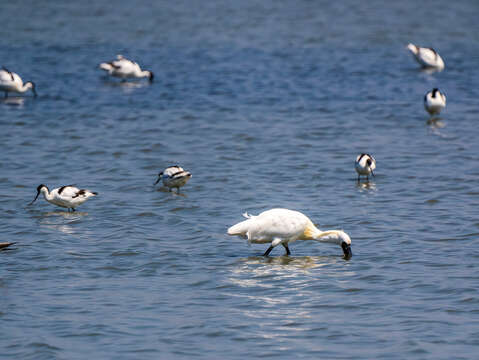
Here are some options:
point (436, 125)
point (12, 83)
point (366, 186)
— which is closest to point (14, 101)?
point (12, 83)

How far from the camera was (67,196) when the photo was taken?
1636 centimetres

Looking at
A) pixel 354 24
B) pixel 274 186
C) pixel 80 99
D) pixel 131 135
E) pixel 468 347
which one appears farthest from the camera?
pixel 354 24

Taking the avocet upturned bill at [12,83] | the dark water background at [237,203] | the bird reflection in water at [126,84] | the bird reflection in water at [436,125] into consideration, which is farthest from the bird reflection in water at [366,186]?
the bird reflection in water at [126,84]

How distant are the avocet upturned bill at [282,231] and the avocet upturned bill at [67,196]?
12.5 feet

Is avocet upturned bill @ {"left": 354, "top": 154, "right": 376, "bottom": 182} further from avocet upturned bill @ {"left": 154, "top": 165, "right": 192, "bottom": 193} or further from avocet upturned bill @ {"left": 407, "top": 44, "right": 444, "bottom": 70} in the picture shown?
avocet upturned bill @ {"left": 407, "top": 44, "right": 444, "bottom": 70}

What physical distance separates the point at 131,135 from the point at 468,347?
47.7 feet

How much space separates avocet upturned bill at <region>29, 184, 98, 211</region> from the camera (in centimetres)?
1636

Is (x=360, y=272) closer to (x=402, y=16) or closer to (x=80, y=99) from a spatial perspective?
(x=80, y=99)

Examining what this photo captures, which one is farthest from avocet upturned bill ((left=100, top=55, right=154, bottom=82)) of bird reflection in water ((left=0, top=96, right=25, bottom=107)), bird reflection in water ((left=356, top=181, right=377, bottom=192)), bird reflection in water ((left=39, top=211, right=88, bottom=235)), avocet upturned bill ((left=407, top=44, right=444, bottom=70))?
bird reflection in water ((left=39, top=211, right=88, bottom=235))

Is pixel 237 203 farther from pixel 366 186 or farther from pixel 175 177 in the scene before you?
pixel 366 186

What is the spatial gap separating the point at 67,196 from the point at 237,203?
10.3ft

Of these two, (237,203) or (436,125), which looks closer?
(237,203)

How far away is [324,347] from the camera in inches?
407

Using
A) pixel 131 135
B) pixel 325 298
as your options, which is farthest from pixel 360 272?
pixel 131 135
